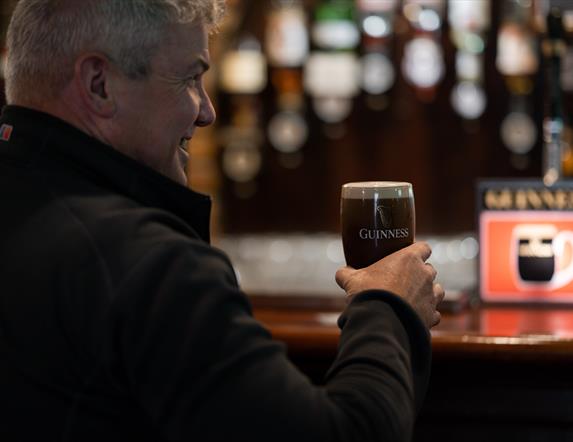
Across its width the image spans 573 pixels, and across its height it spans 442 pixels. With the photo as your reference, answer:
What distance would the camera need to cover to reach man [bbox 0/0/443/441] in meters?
1.16

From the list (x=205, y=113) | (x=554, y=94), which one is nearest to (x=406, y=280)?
(x=205, y=113)

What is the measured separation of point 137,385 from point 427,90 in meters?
5.89

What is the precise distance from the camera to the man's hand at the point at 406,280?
4.80 feet

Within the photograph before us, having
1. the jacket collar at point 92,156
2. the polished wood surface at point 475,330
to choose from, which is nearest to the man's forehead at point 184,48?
the jacket collar at point 92,156

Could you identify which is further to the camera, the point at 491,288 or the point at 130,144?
the point at 491,288

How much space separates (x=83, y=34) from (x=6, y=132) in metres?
0.17

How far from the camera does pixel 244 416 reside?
115cm

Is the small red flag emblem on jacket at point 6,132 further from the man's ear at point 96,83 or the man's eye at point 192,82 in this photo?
the man's eye at point 192,82

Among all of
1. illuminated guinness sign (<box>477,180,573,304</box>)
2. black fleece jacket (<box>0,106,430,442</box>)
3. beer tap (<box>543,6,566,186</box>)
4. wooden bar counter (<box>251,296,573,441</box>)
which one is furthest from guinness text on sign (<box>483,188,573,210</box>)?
black fleece jacket (<box>0,106,430,442</box>)

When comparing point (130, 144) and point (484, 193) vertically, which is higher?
point (130, 144)

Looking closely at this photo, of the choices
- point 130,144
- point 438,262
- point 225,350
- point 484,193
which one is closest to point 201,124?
point 130,144

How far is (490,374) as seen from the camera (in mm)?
2096

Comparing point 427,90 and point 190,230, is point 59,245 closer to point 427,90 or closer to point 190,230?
point 190,230

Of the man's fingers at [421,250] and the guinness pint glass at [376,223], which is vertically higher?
the guinness pint glass at [376,223]
